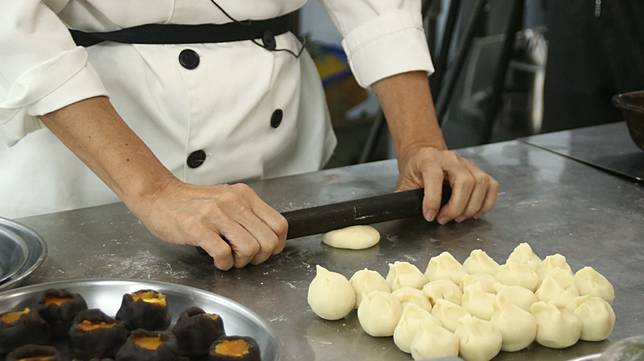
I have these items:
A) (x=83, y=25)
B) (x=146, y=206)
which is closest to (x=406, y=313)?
(x=146, y=206)

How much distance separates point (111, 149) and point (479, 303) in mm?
659

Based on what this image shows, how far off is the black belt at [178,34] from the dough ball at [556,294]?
84 cm

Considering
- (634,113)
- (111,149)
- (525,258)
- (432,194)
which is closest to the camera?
(525,258)

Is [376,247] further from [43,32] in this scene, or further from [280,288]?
[43,32]

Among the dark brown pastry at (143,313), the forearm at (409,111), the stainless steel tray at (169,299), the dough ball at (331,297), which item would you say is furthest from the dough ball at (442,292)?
the forearm at (409,111)

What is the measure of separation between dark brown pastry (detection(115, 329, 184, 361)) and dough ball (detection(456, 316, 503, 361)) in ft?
1.15

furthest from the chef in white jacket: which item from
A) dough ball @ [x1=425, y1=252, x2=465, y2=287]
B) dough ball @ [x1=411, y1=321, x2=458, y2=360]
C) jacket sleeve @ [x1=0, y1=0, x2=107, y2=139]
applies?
dough ball @ [x1=411, y1=321, x2=458, y2=360]

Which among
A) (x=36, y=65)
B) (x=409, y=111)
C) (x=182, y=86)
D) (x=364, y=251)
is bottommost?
(x=364, y=251)

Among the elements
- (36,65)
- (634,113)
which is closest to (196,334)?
(36,65)

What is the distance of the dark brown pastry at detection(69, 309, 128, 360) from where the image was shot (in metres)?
1.17

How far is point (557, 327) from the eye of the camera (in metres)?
1.22

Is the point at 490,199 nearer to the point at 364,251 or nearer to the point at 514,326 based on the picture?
the point at 364,251

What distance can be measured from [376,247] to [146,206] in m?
0.39

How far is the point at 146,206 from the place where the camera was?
1521mm
